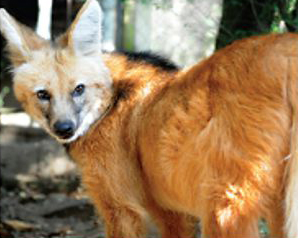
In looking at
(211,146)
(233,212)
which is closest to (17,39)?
(211,146)

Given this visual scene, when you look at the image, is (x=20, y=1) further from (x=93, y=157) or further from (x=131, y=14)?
(x=93, y=157)

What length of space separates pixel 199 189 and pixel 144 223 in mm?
777

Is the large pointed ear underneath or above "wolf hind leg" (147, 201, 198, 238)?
above

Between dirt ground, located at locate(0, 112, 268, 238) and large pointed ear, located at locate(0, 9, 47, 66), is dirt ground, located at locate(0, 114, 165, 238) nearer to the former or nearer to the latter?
dirt ground, located at locate(0, 112, 268, 238)

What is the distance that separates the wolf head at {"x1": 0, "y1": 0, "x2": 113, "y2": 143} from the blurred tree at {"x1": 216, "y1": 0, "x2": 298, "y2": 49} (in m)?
1.56

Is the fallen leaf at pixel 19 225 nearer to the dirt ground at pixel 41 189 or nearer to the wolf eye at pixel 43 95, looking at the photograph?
the dirt ground at pixel 41 189

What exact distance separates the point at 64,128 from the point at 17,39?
0.63 metres

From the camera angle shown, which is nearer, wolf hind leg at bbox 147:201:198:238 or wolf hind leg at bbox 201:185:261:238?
wolf hind leg at bbox 201:185:261:238

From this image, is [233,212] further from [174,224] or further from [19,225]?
[19,225]

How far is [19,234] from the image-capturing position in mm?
4949

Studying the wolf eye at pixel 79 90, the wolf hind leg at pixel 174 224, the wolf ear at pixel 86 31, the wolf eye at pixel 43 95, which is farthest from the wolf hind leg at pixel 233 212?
the wolf ear at pixel 86 31

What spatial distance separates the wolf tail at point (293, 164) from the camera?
2.55 m

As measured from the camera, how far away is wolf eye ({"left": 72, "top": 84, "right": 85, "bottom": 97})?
339 cm

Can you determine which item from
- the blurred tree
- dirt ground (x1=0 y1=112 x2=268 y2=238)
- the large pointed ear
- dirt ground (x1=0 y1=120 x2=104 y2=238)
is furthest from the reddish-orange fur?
dirt ground (x1=0 y1=120 x2=104 y2=238)
